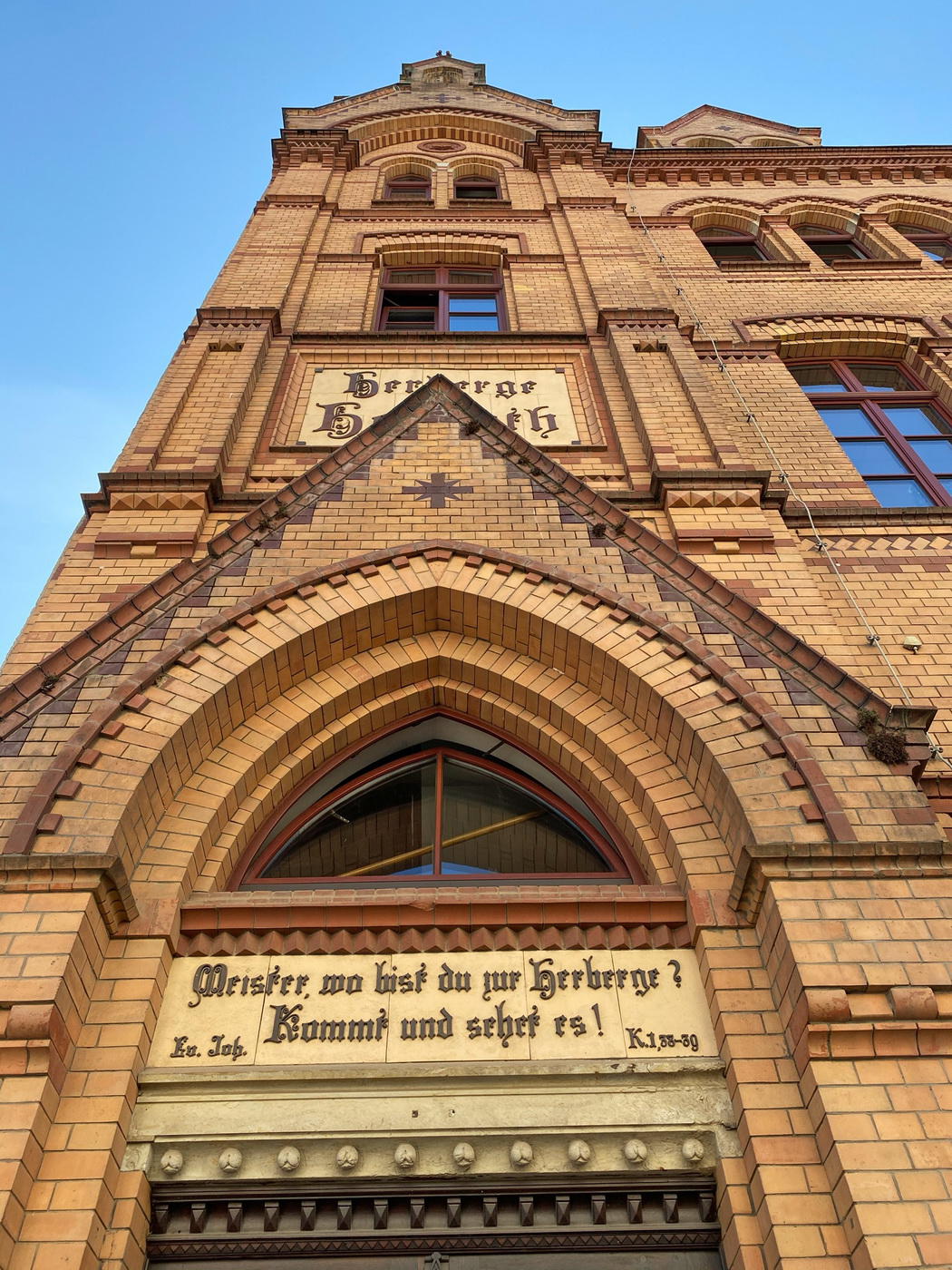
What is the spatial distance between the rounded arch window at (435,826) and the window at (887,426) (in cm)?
538

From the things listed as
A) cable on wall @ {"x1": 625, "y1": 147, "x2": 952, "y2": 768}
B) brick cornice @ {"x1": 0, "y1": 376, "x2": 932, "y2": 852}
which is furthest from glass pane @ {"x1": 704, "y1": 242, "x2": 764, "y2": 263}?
brick cornice @ {"x1": 0, "y1": 376, "x2": 932, "y2": 852}

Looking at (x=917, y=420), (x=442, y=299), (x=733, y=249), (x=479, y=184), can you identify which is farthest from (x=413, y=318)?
(x=733, y=249)

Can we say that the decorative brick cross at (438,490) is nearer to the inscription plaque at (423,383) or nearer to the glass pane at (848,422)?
the inscription plaque at (423,383)

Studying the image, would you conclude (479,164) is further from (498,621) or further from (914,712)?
(914,712)

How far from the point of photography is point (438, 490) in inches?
334

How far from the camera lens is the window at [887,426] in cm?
1077

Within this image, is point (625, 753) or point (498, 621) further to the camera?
point (498, 621)

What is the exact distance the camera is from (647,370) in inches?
431

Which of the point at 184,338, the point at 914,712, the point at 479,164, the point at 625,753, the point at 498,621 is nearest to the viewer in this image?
the point at 914,712

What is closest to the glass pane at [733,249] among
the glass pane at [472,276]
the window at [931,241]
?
the window at [931,241]

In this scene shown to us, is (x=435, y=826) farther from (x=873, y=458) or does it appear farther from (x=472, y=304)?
(x=472, y=304)

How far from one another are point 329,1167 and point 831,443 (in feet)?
29.1

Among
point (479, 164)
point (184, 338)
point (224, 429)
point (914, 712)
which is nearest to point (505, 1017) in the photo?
point (914, 712)

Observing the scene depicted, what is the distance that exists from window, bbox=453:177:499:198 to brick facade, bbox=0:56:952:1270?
7467 mm
